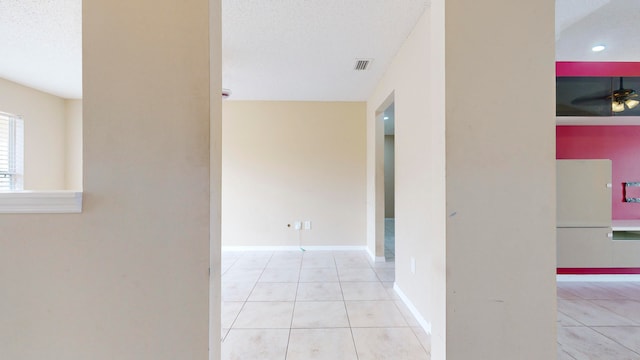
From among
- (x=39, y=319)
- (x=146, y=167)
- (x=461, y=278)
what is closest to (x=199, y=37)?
(x=146, y=167)

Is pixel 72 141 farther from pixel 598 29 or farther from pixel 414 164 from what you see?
pixel 598 29

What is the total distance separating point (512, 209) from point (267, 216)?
152 inches

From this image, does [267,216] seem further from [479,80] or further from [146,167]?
[479,80]

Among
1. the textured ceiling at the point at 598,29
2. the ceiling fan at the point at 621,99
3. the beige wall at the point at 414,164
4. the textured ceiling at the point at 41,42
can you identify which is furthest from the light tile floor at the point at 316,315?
the ceiling fan at the point at 621,99

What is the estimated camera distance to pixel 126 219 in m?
0.95

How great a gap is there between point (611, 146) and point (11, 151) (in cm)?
821

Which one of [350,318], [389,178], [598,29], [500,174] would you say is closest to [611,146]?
[598,29]

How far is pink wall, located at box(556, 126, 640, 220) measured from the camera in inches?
124

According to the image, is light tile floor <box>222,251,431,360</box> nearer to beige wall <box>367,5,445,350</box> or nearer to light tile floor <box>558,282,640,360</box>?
beige wall <box>367,5,445,350</box>

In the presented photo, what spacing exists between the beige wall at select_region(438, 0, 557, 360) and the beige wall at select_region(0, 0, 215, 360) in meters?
0.94

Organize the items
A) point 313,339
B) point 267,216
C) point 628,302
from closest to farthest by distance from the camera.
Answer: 1. point 313,339
2. point 628,302
3. point 267,216

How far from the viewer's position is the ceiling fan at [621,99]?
279 cm

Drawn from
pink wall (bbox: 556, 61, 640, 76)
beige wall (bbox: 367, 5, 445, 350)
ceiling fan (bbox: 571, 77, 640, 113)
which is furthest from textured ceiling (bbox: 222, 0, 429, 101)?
ceiling fan (bbox: 571, 77, 640, 113)

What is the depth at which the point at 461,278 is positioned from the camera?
97 centimetres
